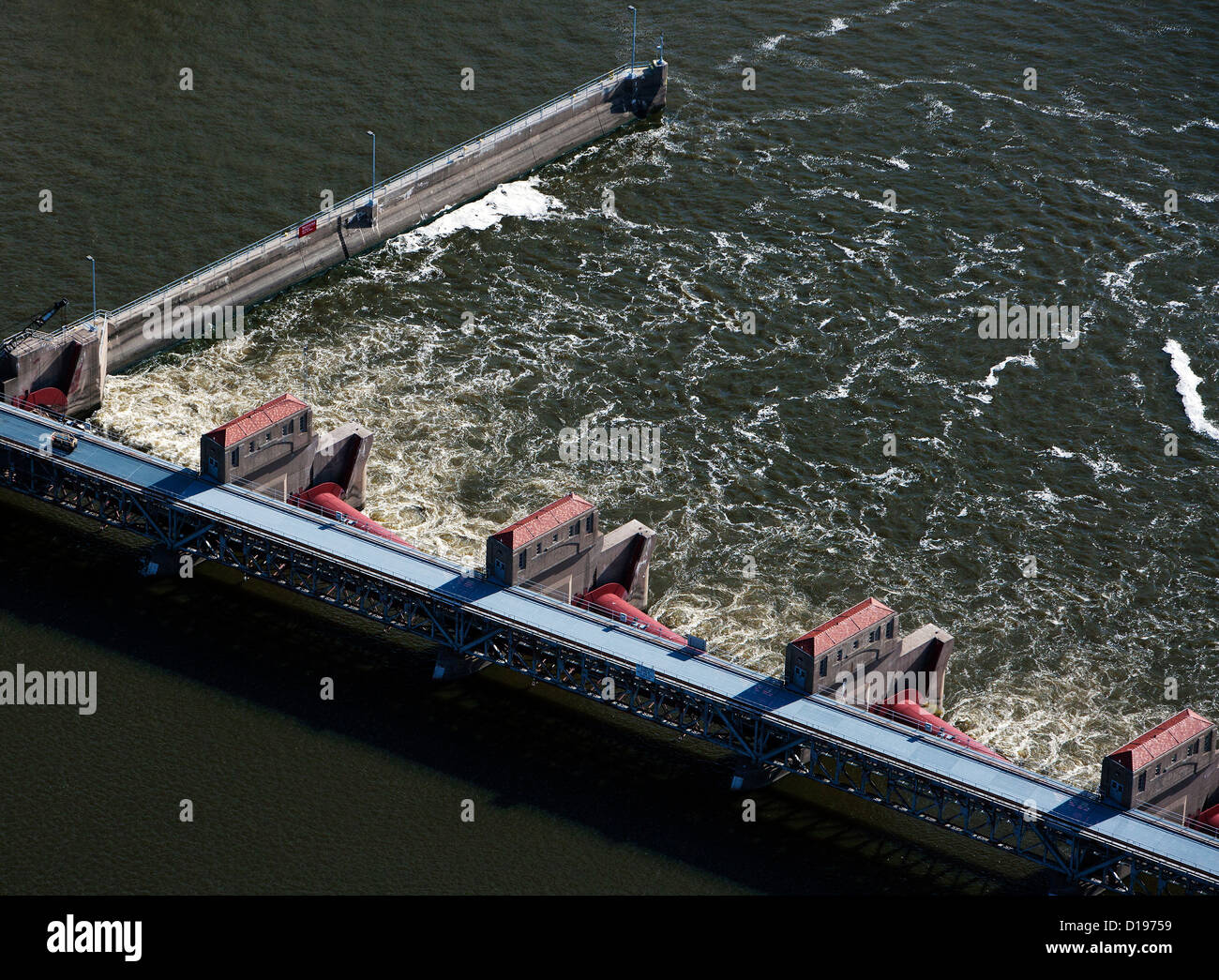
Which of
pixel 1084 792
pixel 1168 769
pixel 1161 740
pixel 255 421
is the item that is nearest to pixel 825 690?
pixel 1084 792

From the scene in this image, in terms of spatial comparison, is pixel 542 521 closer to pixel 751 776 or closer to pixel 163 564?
pixel 751 776

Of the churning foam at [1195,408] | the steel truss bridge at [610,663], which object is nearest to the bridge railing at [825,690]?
the steel truss bridge at [610,663]

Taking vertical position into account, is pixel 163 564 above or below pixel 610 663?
above

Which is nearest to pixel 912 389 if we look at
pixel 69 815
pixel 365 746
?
pixel 365 746

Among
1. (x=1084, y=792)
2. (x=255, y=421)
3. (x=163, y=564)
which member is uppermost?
(x=255, y=421)

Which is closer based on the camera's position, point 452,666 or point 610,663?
point 610,663

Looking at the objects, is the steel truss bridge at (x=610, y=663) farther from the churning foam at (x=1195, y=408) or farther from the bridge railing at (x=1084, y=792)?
the churning foam at (x=1195, y=408)

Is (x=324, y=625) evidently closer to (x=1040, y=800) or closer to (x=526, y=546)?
(x=526, y=546)

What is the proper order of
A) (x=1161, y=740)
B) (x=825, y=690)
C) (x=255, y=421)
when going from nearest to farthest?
1. (x=1161, y=740)
2. (x=825, y=690)
3. (x=255, y=421)
